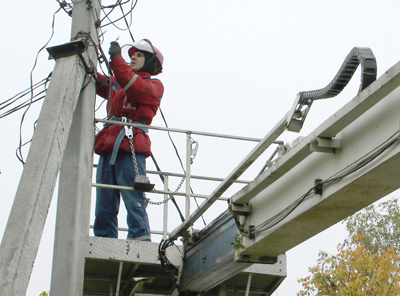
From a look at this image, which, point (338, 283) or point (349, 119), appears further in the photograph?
point (338, 283)

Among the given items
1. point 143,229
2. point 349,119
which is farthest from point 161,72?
point 349,119

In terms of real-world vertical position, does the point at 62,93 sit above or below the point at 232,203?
above

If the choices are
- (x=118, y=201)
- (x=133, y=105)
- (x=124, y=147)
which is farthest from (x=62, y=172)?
(x=133, y=105)

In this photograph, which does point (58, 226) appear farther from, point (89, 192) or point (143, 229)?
point (143, 229)

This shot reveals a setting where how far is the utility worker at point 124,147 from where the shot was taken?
729 centimetres

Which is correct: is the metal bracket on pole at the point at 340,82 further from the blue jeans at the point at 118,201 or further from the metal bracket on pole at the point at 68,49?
the blue jeans at the point at 118,201

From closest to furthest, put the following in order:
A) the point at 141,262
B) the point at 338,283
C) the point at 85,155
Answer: the point at 85,155 → the point at 141,262 → the point at 338,283

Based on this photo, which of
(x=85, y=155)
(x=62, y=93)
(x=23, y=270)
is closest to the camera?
(x=23, y=270)

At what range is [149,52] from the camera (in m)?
8.16

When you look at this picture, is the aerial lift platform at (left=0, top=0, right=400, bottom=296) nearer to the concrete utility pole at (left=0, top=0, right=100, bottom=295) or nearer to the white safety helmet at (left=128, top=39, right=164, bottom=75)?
the concrete utility pole at (left=0, top=0, right=100, bottom=295)

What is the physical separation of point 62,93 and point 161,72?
9.41 ft

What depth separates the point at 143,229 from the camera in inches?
286

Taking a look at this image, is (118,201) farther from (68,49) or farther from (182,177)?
(68,49)

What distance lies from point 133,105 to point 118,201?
1122mm
